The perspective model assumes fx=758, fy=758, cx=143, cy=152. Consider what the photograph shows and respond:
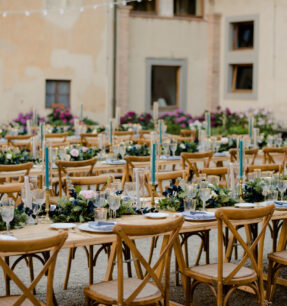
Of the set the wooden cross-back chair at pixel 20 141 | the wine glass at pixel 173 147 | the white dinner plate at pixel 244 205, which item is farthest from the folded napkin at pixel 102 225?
the wooden cross-back chair at pixel 20 141

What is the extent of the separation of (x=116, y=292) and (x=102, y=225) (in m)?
0.62

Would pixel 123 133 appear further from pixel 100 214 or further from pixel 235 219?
pixel 235 219

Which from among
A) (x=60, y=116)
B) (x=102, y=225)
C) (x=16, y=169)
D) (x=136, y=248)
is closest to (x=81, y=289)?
(x=102, y=225)

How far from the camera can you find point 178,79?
2117 cm

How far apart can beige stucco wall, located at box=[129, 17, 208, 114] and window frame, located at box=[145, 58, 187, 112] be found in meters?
0.10

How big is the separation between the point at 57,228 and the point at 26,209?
33 centimetres

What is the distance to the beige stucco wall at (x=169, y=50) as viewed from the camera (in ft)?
66.4

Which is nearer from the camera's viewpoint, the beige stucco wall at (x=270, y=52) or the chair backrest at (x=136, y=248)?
the chair backrest at (x=136, y=248)

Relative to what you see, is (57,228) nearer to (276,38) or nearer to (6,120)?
(6,120)

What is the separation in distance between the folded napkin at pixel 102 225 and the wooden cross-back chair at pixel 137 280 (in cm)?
36

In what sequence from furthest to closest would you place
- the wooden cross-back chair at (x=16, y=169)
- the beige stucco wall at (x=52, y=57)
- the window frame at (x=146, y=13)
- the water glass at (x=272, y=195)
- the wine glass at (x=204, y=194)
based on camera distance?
the window frame at (x=146, y=13)
the beige stucco wall at (x=52, y=57)
the wooden cross-back chair at (x=16, y=169)
the water glass at (x=272, y=195)
the wine glass at (x=204, y=194)

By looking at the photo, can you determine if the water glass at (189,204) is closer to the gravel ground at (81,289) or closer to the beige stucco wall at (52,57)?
the gravel ground at (81,289)

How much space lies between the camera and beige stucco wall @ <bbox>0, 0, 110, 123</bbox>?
18656mm

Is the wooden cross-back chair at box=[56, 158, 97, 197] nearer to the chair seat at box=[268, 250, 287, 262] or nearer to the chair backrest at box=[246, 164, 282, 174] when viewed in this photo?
the chair backrest at box=[246, 164, 282, 174]
